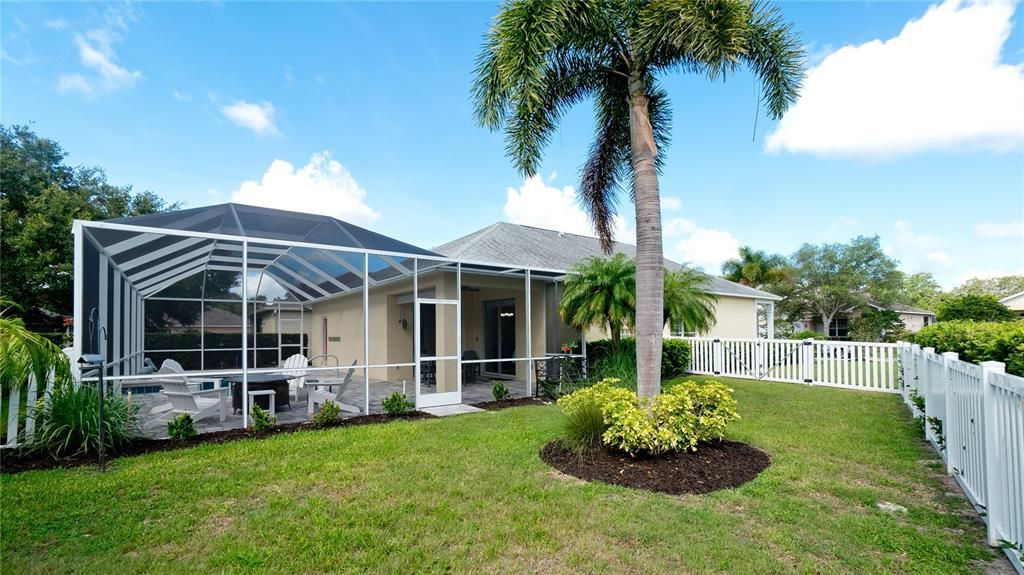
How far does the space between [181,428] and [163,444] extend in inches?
12.2

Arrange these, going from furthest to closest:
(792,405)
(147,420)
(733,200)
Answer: (733,200) < (792,405) < (147,420)

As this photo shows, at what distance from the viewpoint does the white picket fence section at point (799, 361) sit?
11.2 metres

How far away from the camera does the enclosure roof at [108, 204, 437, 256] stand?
748 cm

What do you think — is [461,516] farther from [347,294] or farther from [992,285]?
[992,285]

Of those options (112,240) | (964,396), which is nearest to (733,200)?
(964,396)

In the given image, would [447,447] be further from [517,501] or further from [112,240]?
[112,240]

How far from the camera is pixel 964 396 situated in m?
4.14

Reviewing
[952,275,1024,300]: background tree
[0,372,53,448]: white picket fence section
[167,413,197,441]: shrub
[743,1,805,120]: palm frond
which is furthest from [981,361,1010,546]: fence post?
[952,275,1024,300]: background tree

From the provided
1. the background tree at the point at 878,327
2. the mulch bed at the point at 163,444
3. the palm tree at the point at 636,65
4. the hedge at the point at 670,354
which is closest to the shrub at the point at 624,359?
the hedge at the point at 670,354

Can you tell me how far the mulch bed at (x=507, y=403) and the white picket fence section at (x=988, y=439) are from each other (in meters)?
6.33

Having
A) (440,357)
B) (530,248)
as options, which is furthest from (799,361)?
(440,357)

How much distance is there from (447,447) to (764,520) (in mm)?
3753

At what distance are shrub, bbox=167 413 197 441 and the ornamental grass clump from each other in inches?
208

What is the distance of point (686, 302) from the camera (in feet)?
36.6
